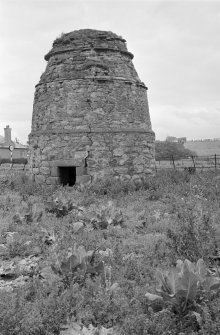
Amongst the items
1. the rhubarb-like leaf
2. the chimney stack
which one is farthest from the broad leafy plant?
the chimney stack

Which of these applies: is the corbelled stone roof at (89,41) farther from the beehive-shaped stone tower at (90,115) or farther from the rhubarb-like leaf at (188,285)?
the rhubarb-like leaf at (188,285)

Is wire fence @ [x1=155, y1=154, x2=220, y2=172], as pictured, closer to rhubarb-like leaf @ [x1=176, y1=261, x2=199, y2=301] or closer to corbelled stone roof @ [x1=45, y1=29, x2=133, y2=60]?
corbelled stone roof @ [x1=45, y1=29, x2=133, y2=60]

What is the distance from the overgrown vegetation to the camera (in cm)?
340

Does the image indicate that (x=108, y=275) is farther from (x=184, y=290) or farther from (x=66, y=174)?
(x=66, y=174)

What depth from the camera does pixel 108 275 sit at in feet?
14.0

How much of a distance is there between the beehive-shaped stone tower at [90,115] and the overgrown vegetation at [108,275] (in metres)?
4.28

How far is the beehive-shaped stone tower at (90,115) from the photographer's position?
12047mm

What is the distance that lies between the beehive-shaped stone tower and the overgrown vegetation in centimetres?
428

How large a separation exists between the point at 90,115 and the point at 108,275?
8.32 m

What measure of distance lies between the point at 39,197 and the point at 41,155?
254cm

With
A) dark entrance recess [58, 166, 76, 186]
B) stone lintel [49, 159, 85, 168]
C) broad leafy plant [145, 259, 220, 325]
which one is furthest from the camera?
dark entrance recess [58, 166, 76, 186]

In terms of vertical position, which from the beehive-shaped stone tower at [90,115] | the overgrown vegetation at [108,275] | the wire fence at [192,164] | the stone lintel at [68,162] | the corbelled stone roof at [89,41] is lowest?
the overgrown vegetation at [108,275]

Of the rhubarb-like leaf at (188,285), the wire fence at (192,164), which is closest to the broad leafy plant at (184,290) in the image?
the rhubarb-like leaf at (188,285)

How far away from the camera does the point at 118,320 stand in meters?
3.56
